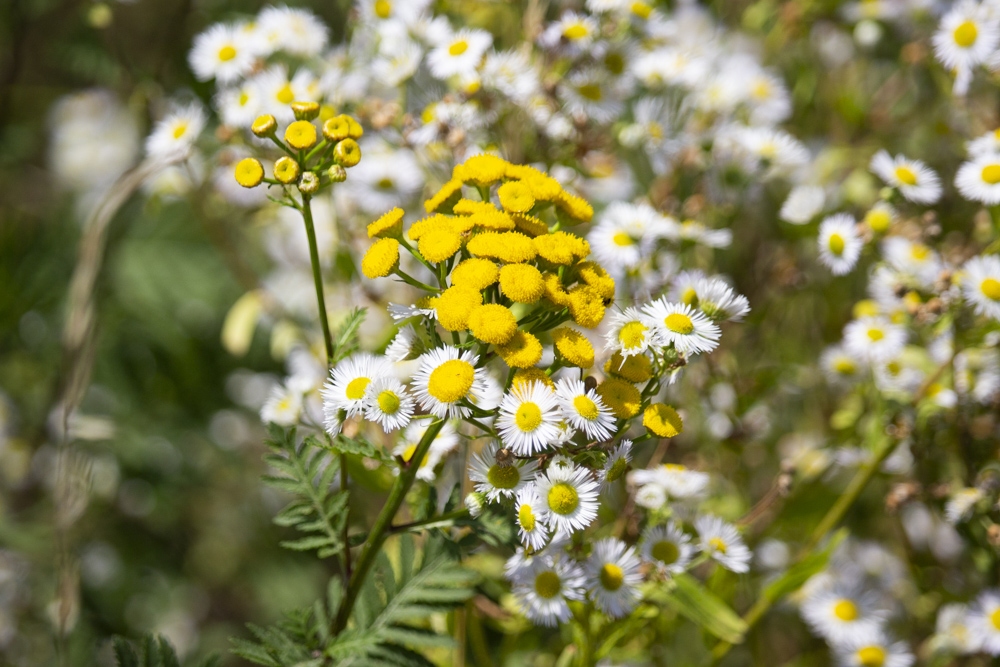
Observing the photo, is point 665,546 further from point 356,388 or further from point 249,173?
point 249,173

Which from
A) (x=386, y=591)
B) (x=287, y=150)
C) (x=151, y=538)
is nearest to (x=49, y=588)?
(x=151, y=538)

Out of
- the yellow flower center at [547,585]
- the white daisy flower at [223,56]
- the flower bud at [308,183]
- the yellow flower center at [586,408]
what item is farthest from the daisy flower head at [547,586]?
the white daisy flower at [223,56]

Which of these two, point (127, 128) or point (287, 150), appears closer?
point (287, 150)

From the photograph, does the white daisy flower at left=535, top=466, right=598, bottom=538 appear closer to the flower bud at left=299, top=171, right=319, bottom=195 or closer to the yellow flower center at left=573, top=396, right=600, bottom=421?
the yellow flower center at left=573, top=396, right=600, bottom=421

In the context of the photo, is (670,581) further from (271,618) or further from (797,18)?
(797,18)

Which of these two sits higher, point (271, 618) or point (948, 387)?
point (948, 387)

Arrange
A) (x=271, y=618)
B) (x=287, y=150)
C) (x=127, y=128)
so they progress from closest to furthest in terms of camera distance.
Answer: (x=287, y=150)
(x=271, y=618)
(x=127, y=128)

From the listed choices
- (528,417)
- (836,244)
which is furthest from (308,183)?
(836,244)

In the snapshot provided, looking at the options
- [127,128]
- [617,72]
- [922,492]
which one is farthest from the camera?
[127,128]
